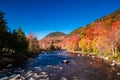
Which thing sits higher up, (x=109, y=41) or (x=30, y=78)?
(x=109, y=41)

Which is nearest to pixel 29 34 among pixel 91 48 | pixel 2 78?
pixel 91 48

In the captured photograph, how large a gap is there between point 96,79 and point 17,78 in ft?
49.9

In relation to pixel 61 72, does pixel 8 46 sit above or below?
above

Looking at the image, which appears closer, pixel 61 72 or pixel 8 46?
pixel 61 72

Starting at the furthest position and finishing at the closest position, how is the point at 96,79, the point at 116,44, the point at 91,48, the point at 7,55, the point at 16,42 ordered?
the point at 91,48 < the point at 16,42 < the point at 116,44 < the point at 7,55 < the point at 96,79

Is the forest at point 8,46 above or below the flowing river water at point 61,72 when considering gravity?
above

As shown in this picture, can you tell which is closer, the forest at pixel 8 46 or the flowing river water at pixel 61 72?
the flowing river water at pixel 61 72

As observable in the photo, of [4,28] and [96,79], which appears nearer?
[96,79]

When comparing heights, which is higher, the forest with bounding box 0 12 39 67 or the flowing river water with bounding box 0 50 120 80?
the forest with bounding box 0 12 39 67

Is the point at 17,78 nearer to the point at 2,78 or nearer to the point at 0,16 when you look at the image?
the point at 2,78

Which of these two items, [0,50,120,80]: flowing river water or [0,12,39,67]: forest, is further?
[0,12,39,67]: forest

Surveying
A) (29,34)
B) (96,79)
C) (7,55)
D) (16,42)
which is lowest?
(96,79)

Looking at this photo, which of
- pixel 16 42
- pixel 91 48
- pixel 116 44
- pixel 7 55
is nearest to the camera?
pixel 7 55

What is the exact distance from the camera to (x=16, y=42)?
8194 centimetres
